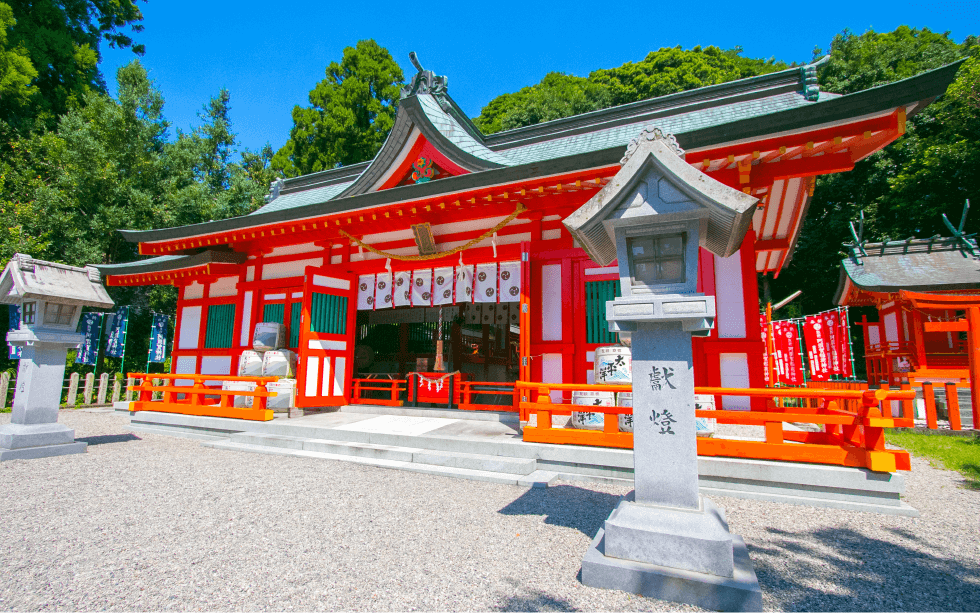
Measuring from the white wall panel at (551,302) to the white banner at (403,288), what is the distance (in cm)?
281

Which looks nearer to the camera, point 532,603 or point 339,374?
point 532,603

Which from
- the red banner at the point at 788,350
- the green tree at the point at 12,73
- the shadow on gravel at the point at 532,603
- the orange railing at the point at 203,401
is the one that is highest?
the green tree at the point at 12,73

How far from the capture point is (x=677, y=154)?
295 centimetres

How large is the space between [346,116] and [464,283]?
18346 mm

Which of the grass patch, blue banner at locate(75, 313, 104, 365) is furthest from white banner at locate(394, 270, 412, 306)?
blue banner at locate(75, 313, 104, 365)

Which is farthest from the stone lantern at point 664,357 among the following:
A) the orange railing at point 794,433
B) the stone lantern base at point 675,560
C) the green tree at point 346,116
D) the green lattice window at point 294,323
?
the green tree at point 346,116

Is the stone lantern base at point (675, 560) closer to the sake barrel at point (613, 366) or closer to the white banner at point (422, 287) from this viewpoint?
Result: the sake barrel at point (613, 366)

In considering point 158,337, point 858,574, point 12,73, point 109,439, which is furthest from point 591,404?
point 12,73

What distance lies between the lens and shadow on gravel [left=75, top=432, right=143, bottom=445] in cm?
725

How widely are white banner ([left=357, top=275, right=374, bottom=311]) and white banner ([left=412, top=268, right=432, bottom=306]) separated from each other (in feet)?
3.51

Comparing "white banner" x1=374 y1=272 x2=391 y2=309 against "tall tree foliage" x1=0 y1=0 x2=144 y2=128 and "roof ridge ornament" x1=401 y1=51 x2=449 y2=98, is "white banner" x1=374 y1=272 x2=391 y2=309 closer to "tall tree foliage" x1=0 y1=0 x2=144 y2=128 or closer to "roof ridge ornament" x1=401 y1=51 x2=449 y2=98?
"roof ridge ornament" x1=401 y1=51 x2=449 y2=98

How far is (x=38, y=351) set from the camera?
19.9 feet

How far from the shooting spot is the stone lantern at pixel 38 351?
5.91 meters

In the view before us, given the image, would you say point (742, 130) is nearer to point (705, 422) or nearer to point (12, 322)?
point (705, 422)
